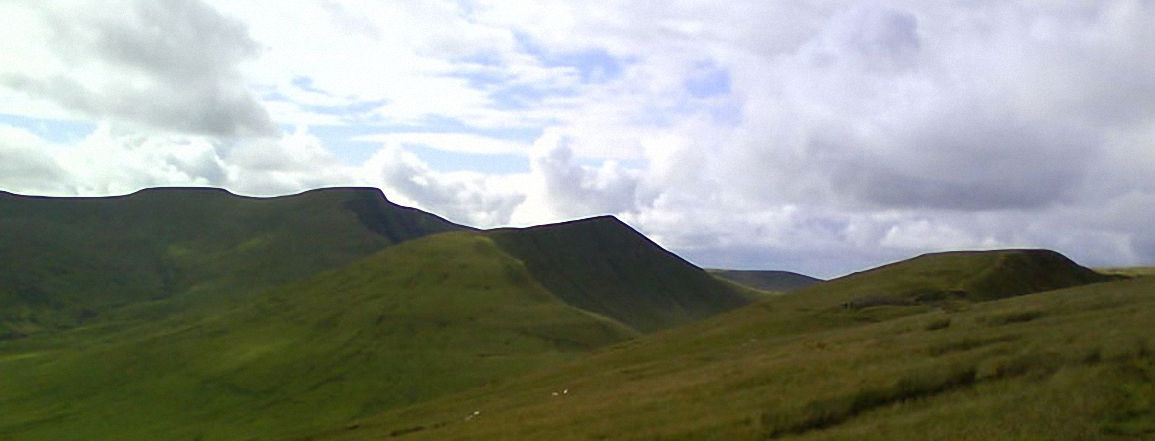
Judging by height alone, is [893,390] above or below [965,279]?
below

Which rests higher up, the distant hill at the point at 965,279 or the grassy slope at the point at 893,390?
the distant hill at the point at 965,279

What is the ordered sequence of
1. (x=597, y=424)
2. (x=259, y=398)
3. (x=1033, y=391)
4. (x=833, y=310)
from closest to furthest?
1. (x=1033, y=391)
2. (x=597, y=424)
3. (x=833, y=310)
4. (x=259, y=398)

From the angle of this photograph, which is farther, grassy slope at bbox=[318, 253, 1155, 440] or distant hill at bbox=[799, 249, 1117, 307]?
distant hill at bbox=[799, 249, 1117, 307]

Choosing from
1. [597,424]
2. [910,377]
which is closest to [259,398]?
[597,424]

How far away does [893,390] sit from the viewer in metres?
37.5

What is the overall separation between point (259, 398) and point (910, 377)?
16489 centimetres

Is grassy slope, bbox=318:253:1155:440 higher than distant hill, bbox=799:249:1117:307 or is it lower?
lower

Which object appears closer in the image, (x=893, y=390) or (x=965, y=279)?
(x=893, y=390)

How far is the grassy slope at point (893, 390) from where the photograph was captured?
30.5 metres

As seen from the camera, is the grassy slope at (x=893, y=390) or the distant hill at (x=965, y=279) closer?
the grassy slope at (x=893, y=390)

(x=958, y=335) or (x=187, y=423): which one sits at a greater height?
(x=958, y=335)

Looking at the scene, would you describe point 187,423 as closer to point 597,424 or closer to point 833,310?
point 833,310

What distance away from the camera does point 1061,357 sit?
124 feet

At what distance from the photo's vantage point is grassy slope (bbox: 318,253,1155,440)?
30.5 metres
